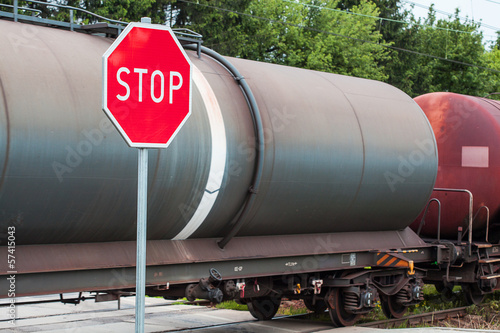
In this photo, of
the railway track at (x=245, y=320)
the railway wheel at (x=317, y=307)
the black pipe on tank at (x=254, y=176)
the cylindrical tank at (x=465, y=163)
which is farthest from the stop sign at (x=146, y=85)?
the cylindrical tank at (x=465, y=163)

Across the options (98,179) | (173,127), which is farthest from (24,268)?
(173,127)

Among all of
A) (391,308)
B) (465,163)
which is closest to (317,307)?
(391,308)

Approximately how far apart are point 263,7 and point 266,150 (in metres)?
28.8

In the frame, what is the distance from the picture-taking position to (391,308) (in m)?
10.3

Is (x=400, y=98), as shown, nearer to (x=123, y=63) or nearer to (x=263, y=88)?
(x=263, y=88)

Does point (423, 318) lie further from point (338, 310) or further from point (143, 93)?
point (143, 93)

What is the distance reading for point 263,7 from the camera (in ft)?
115

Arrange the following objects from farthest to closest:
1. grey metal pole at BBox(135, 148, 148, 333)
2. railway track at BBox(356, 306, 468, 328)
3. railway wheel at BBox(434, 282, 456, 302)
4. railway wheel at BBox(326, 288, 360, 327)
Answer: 1. railway wheel at BBox(434, 282, 456, 302)
2. railway track at BBox(356, 306, 468, 328)
3. railway wheel at BBox(326, 288, 360, 327)
4. grey metal pole at BBox(135, 148, 148, 333)

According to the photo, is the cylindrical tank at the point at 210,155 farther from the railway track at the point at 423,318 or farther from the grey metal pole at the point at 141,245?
the grey metal pole at the point at 141,245

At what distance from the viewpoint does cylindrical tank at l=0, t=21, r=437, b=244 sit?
5.57 m

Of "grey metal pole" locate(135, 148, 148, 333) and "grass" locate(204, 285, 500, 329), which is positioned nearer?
"grey metal pole" locate(135, 148, 148, 333)

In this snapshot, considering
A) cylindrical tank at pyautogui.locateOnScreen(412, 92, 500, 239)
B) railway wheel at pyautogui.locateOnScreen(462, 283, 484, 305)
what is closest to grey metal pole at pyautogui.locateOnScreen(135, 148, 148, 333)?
cylindrical tank at pyautogui.locateOnScreen(412, 92, 500, 239)

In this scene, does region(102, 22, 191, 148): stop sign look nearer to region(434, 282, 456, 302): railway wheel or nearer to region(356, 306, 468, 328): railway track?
region(356, 306, 468, 328): railway track

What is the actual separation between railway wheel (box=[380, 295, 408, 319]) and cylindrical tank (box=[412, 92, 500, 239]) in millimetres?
1772
